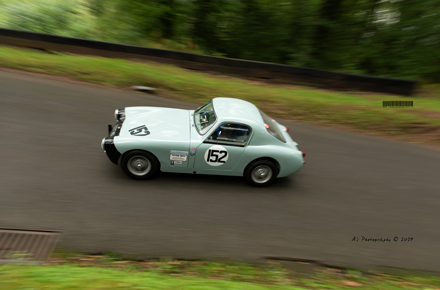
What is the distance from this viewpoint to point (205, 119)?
613 cm

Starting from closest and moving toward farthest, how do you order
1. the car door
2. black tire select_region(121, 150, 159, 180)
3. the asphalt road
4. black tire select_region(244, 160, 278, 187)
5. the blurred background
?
the asphalt road < black tire select_region(121, 150, 159, 180) < the car door < black tire select_region(244, 160, 278, 187) < the blurred background

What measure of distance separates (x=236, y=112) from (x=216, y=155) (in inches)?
35.8

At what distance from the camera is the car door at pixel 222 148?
18.7 ft

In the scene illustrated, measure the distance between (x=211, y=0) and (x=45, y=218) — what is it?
12.7 meters

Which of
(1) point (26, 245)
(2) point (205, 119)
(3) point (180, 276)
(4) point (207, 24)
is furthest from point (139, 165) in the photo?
(4) point (207, 24)

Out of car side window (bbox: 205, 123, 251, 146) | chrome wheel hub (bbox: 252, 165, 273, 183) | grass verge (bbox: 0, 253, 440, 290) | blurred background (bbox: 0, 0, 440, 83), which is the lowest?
grass verge (bbox: 0, 253, 440, 290)

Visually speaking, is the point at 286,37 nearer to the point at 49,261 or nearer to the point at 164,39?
the point at 164,39

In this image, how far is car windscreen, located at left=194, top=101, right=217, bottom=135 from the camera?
231 inches

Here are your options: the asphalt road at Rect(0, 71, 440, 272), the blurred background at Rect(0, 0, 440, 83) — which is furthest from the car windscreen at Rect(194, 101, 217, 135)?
the blurred background at Rect(0, 0, 440, 83)

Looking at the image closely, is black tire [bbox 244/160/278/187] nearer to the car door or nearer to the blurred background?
the car door

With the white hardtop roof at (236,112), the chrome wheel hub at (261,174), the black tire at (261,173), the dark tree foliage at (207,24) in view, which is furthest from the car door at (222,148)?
the dark tree foliage at (207,24)

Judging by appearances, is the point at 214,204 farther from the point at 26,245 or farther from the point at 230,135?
the point at 26,245

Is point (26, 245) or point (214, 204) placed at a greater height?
point (214, 204)

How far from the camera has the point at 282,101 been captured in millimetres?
10273
